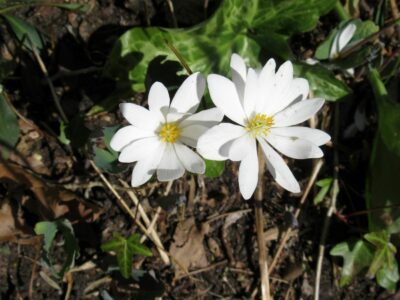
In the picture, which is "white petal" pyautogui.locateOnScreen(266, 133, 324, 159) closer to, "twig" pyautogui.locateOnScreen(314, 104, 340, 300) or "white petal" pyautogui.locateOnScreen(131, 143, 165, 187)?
"white petal" pyautogui.locateOnScreen(131, 143, 165, 187)

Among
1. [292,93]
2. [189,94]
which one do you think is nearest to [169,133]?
[189,94]

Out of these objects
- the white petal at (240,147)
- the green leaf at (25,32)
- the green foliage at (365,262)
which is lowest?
the green foliage at (365,262)

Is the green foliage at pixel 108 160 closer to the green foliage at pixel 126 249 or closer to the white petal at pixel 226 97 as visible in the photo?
the green foliage at pixel 126 249

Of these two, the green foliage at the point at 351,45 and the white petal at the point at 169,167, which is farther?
the green foliage at the point at 351,45

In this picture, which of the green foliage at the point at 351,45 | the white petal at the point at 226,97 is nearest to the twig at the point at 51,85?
the white petal at the point at 226,97

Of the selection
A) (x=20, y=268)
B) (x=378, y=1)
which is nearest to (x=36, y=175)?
(x=20, y=268)

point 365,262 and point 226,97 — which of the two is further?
point 365,262

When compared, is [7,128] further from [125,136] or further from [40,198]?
[125,136]
